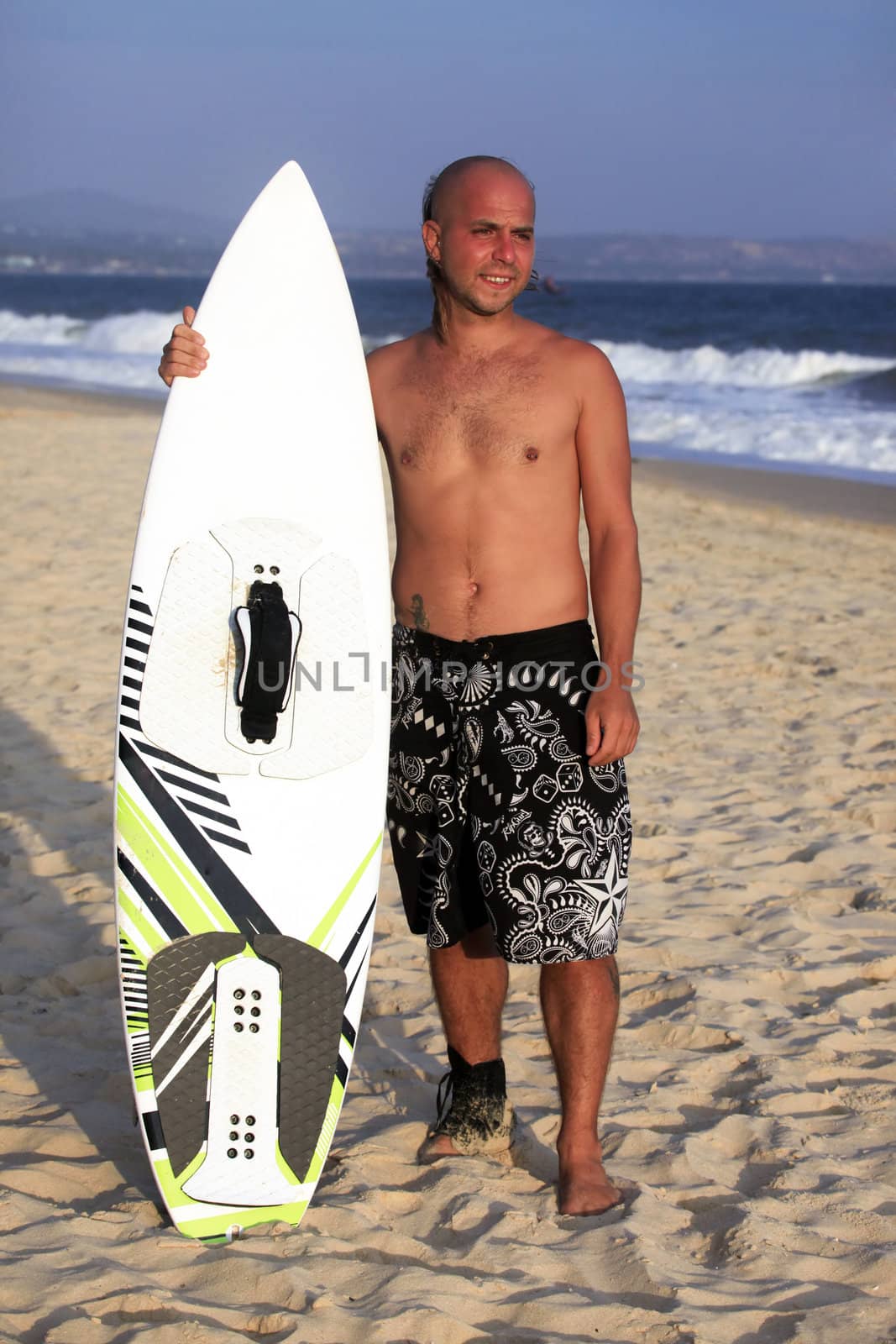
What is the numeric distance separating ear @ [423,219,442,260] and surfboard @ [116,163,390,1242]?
298mm

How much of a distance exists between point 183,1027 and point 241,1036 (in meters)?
0.11

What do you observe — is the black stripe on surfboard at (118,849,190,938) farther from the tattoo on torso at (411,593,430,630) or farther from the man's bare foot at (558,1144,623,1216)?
the man's bare foot at (558,1144,623,1216)

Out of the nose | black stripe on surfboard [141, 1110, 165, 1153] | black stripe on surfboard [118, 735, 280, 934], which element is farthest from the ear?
black stripe on surfboard [141, 1110, 165, 1153]

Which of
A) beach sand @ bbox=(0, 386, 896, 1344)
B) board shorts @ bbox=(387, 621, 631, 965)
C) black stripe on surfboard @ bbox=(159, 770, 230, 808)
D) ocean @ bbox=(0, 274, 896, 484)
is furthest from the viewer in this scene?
ocean @ bbox=(0, 274, 896, 484)

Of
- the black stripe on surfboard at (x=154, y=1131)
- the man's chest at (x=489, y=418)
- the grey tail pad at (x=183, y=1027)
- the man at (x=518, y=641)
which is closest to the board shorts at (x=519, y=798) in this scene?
the man at (x=518, y=641)

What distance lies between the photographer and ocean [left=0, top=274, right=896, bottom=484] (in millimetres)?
15703

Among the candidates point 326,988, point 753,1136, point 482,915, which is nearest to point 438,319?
point 482,915

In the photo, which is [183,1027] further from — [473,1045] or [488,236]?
[488,236]

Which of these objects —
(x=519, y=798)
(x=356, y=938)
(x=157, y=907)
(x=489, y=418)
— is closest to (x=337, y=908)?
(x=356, y=938)

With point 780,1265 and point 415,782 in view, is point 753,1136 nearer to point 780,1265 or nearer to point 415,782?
point 780,1265

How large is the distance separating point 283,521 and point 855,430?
14.8m

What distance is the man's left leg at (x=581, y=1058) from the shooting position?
A: 2354 mm

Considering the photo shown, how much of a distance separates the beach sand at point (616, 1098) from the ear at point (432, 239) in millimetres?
1757

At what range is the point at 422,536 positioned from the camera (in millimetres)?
2449
